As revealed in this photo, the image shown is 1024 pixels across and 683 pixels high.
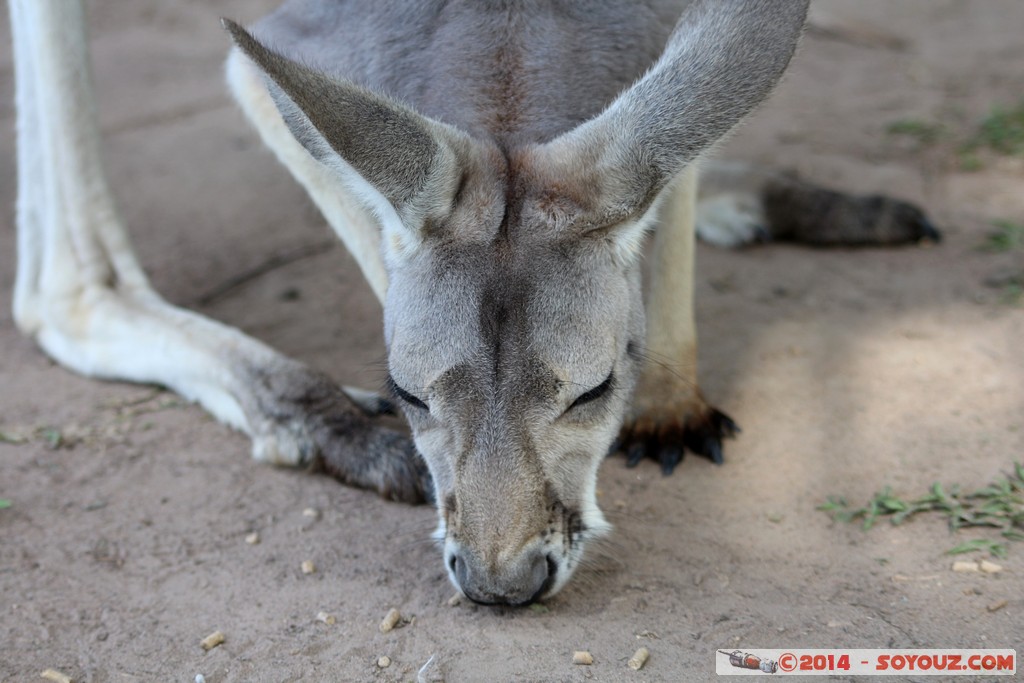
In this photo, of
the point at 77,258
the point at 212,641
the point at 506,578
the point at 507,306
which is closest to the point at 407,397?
the point at 507,306

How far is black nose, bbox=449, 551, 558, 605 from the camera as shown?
2.26m

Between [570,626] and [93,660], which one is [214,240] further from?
[570,626]

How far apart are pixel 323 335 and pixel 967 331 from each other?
2.23m

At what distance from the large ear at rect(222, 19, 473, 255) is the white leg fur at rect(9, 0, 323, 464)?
1.24 m

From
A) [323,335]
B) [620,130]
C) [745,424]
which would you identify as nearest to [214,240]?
[323,335]

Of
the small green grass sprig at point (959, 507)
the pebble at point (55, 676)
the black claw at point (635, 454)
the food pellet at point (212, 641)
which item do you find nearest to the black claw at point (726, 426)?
the black claw at point (635, 454)

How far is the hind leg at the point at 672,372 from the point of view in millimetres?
3186

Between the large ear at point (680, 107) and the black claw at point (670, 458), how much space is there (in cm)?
92

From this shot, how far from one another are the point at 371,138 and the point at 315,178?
114 cm

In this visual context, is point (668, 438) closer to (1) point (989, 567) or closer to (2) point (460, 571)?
(1) point (989, 567)

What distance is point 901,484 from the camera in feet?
9.66

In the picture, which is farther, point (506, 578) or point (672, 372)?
point (672, 372)

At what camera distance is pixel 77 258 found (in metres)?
3.88

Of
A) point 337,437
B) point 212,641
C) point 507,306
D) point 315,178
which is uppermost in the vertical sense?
point 507,306
